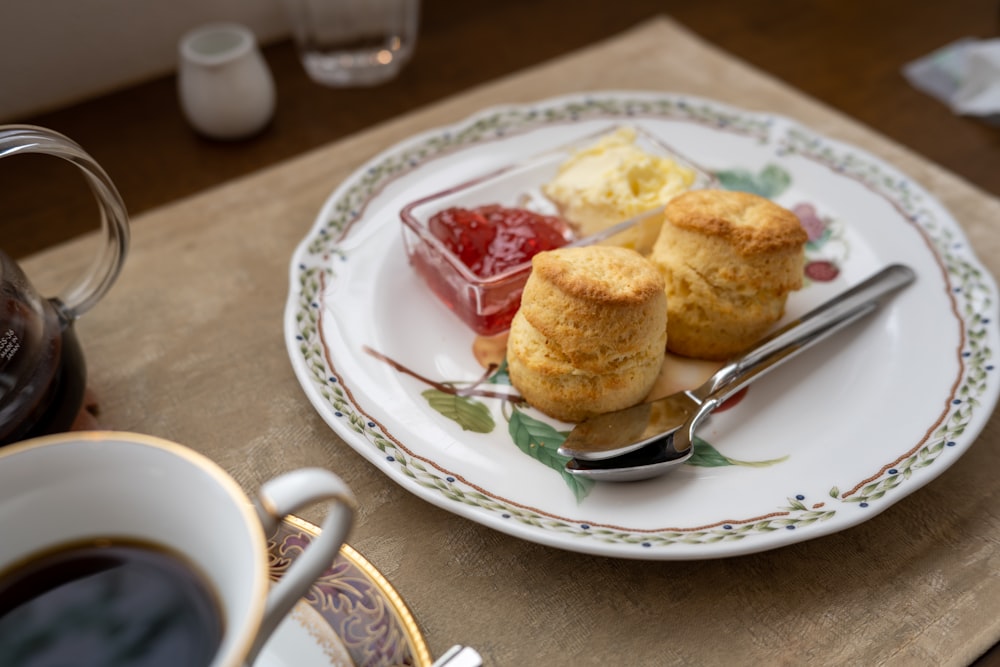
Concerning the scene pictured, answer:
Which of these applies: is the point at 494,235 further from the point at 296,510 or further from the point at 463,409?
the point at 296,510

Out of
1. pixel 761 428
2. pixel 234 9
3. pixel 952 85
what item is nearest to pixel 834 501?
pixel 761 428

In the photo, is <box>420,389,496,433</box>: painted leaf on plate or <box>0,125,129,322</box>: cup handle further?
<box>420,389,496,433</box>: painted leaf on plate

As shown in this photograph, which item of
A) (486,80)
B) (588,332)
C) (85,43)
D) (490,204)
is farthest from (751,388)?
(85,43)

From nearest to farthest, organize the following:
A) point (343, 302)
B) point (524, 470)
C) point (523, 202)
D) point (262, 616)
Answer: point (262, 616)
point (524, 470)
point (343, 302)
point (523, 202)

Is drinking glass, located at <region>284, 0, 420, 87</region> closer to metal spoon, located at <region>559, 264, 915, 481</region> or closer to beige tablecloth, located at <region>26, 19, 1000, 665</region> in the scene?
beige tablecloth, located at <region>26, 19, 1000, 665</region>

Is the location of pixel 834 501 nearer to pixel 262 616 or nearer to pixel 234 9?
pixel 262 616

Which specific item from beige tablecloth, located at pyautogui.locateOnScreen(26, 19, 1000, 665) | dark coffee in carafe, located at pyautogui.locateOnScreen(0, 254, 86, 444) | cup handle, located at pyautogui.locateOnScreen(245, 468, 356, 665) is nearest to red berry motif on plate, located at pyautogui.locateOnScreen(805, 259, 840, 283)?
beige tablecloth, located at pyautogui.locateOnScreen(26, 19, 1000, 665)
